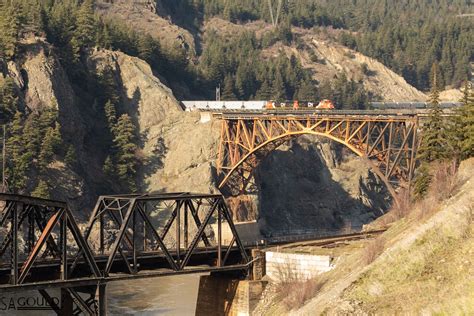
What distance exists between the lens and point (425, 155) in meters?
92.2

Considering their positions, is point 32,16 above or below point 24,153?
above

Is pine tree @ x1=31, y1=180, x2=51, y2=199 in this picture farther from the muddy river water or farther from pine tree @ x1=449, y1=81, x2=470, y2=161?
pine tree @ x1=449, y1=81, x2=470, y2=161

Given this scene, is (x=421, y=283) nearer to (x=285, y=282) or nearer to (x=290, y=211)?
(x=285, y=282)

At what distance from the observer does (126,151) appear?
13388 cm

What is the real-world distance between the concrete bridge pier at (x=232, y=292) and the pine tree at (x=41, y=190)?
47616 mm

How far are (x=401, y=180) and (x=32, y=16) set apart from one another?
60.9 m

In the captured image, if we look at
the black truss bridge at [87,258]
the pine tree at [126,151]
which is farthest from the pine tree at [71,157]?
the black truss bridge at [87,258]

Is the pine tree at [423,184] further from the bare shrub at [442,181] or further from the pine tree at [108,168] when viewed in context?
the pine tree at [108,168]

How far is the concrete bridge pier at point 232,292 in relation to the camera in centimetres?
6706

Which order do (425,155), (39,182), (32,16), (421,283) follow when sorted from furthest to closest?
(32,16) < (39,182) < (425,155) < (421,283)

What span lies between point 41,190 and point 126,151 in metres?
22.7

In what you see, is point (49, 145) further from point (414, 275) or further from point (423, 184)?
point (414, 275)

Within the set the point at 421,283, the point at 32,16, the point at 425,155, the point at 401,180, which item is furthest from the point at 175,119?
the point at 421,283

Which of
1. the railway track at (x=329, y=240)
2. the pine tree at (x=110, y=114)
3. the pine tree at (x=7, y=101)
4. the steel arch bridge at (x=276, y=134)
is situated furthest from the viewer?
the pine tree at (x=110, y=114)
